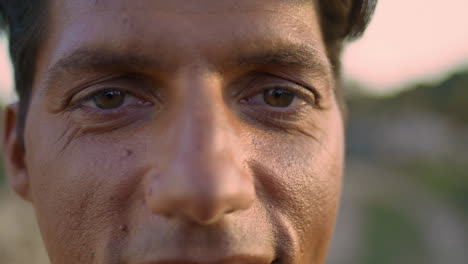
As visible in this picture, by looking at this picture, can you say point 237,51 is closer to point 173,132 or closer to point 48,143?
point 173,132

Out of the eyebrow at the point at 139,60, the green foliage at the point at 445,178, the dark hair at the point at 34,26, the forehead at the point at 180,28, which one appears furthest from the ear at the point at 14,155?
the green foliage at the point at 445,178

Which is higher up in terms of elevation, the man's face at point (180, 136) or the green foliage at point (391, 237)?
the green foliage at point (391, 237)

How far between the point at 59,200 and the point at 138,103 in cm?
39

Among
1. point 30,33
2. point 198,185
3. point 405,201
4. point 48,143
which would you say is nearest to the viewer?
point 198,185

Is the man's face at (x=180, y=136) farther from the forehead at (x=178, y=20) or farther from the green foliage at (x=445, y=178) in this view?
the green foliage at (x=445, y=178)

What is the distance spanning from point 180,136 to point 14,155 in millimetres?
1018

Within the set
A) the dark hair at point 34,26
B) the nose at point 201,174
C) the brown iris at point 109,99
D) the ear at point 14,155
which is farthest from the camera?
the ear at point 14,155

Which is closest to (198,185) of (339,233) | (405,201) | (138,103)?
(138,103)

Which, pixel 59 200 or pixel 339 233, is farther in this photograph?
pixel 339 233

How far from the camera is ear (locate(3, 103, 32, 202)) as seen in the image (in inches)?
83.3

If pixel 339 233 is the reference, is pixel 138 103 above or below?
below

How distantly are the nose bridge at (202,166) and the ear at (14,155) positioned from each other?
0.89 m

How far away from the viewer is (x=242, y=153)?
1.57 m

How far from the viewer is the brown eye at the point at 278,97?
1779 millimetres
